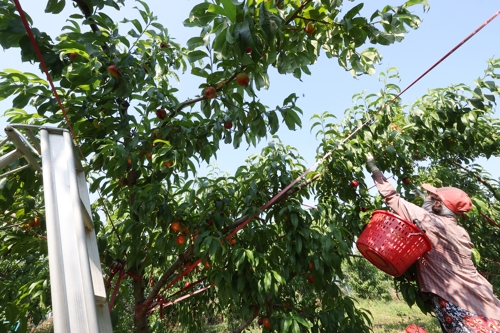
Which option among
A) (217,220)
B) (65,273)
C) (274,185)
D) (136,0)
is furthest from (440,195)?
(136,0)

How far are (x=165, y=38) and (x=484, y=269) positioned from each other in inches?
194

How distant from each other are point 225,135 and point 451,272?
1.24 m

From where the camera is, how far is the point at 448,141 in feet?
7.84

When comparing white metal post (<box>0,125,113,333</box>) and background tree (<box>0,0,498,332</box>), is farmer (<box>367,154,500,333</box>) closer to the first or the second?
background tree (<box>0,0,498,332</box>)

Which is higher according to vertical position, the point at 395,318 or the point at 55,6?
the point at 55,6

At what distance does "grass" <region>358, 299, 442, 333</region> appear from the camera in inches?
234

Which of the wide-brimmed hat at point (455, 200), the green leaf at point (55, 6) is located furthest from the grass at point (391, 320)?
the green leaf at point (55, 6)

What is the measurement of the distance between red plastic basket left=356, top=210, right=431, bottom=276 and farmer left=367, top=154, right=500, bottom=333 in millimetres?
108

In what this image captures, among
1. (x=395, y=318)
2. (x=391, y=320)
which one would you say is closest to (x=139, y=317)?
(x=391, y=320)

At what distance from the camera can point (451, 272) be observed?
1.56 meters

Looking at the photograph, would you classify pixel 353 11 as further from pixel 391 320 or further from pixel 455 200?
pixel 391 320

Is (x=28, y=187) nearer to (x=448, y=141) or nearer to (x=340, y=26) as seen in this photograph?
(x=340, y=26)

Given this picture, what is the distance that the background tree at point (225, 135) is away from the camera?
127 centimetres

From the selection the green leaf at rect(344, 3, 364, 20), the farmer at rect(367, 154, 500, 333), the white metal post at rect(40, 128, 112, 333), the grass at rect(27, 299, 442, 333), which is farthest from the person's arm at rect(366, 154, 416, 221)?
the grass at rect(27, 299, 442, 333)
